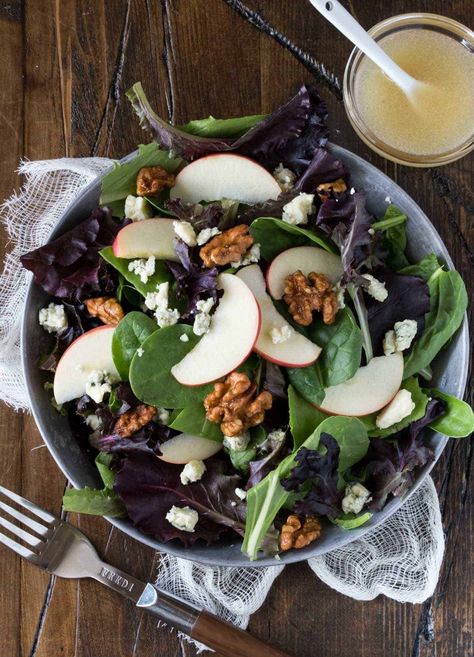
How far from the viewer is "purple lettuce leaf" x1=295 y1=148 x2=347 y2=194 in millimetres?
1623

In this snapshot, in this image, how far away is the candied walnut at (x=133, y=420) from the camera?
5.20ft

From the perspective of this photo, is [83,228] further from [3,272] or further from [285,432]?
[285,432]

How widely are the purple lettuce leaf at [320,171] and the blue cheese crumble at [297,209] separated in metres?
0.06

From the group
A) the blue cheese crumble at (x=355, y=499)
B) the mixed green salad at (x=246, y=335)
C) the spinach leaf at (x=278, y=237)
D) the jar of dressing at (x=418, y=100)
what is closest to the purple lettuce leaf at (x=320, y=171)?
the mixed green salad at (x=246, y=335)

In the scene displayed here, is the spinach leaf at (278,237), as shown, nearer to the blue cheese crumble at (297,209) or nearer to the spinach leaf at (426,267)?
the blue cheese crumble at (297,209)

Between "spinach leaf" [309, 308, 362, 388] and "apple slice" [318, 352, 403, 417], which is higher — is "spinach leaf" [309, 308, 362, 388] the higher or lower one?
the higher one

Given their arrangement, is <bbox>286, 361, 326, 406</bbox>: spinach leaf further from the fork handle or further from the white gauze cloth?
the fork handle

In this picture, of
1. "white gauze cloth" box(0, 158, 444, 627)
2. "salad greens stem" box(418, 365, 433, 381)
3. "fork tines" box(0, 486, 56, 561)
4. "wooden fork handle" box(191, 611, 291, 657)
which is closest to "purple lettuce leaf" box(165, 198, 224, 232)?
"white gauze cloth" box(0, 158, 444, 627)

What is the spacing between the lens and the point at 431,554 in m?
1.78

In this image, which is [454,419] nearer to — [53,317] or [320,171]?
[320,171]

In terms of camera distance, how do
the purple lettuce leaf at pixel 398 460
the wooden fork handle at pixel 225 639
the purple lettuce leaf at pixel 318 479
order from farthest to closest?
1. the wooden fork handle at pixel 225 639
2. the purple lettuce leaf at pixel 398 460
3. the purple lettuce leaf at pixel 318 479

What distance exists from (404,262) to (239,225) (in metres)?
0.39

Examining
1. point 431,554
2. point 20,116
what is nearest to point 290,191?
point 20,116

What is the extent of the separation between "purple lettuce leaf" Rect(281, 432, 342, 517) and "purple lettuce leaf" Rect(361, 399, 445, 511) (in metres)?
0.09
